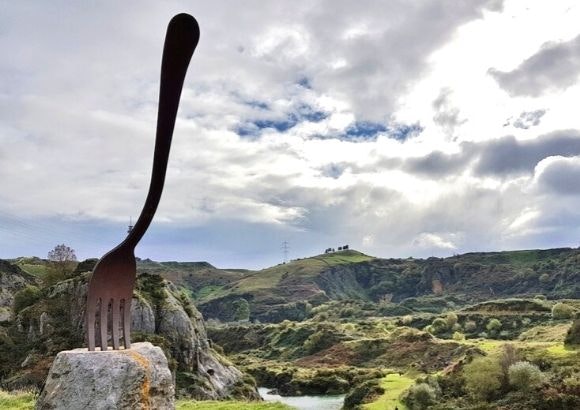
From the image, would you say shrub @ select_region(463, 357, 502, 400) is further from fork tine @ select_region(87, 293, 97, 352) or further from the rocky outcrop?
the rocky outcrop

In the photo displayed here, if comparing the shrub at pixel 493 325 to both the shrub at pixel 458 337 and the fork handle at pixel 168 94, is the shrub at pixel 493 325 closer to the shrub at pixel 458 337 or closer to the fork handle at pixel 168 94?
the shrub at pixel 458 337

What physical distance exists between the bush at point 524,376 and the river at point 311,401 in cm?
2066

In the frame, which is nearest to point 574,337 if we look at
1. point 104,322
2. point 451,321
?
point 104,322

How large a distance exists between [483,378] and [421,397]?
18.3 feet

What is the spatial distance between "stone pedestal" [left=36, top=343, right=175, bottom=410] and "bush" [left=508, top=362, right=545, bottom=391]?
37.2m

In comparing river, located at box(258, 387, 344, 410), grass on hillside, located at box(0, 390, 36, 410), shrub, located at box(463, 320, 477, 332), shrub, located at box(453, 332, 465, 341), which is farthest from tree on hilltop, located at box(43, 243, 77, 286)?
shrub, located at box(463, 320, 477, 332)

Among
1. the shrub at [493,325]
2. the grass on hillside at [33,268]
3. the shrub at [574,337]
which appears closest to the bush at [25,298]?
the shrub at [574,337]

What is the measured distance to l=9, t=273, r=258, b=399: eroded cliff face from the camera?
5047 cm

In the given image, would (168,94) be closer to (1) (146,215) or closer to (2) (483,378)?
(1) (146,215)

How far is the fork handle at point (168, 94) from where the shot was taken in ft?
41.5

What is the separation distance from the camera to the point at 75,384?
12.4 m

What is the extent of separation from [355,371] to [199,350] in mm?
34190

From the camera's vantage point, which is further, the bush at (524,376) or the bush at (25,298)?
the bush at (25,298)

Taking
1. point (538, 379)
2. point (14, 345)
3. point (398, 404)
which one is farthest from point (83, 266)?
point (538, 379)
